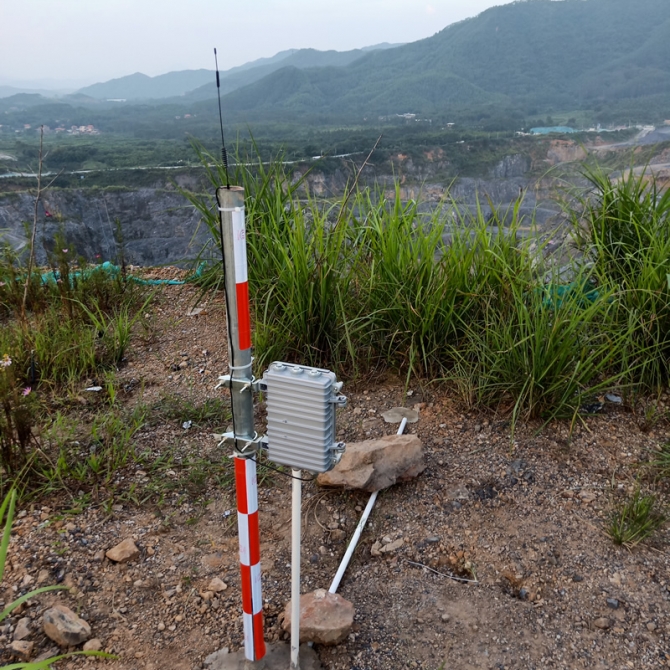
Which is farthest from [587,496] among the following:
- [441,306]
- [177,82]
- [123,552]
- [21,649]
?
[177,82]

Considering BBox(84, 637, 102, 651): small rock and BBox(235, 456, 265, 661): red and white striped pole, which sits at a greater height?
BBox(235, 456, 265, 661): red and white striped pole

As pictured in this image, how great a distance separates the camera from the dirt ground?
1.49 m

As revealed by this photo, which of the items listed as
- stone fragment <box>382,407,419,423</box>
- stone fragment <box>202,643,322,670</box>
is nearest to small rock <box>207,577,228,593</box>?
stone fragment <box>202,643,322,670</box>

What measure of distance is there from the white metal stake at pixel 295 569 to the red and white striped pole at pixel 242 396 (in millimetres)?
86

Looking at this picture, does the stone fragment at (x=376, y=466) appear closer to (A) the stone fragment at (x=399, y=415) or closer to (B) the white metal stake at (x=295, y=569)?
(A) the stone fragment at (x=399, y=415)

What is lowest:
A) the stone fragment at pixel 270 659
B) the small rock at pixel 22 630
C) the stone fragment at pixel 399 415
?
the stone fragment at pixel 270 659

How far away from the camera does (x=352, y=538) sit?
72.8 inches

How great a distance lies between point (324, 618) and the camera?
57.9 inches

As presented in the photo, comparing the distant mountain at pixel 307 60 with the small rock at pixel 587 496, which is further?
the distant mountain at pixel 307 60

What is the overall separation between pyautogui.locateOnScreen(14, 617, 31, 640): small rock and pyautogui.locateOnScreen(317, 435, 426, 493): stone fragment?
1.00 metres

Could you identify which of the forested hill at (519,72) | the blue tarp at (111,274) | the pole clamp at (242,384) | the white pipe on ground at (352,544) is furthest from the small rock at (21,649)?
the forested hill at (519,72)

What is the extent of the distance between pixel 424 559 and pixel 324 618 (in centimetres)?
47

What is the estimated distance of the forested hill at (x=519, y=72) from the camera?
27281 millimetres

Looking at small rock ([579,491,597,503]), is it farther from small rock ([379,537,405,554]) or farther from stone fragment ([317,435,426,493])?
small rock ([379,537,405,554])
